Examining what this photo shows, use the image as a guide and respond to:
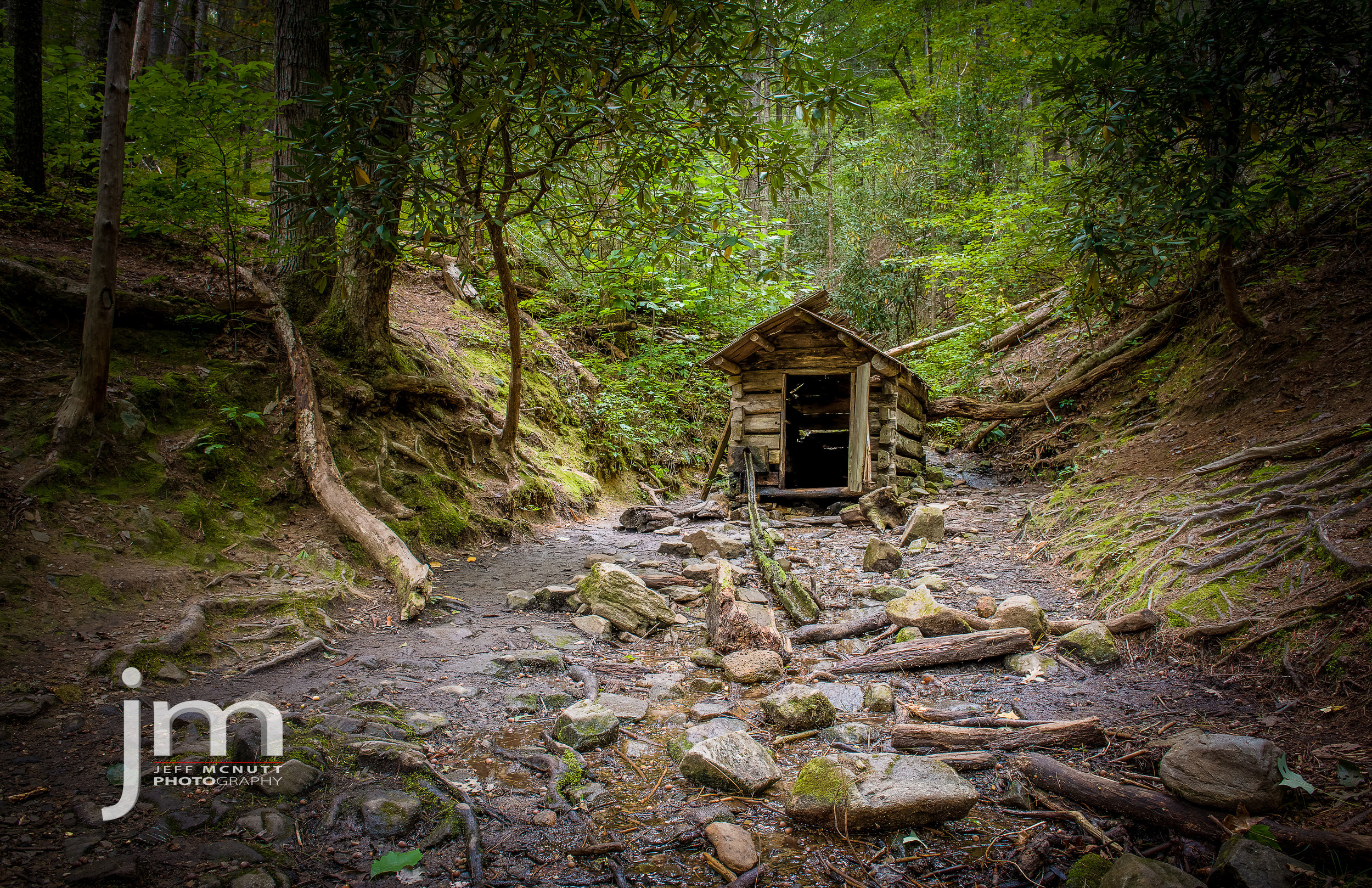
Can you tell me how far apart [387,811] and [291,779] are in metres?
0.38

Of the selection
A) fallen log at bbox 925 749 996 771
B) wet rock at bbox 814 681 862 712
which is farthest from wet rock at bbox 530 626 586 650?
fallen log at bbox 925 749 996 771

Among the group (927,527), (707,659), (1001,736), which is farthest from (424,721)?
(927,527)

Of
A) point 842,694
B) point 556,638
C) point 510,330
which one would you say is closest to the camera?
point 842,694

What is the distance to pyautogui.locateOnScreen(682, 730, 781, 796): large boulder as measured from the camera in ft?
7.58

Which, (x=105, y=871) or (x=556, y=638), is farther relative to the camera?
(x=556, y=638)

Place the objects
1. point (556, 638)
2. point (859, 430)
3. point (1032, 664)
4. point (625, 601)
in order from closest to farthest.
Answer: point (1032, 664) → point (556, 638) → point (625, 601) → point (859, 430)

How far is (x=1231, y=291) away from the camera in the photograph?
5812 mm

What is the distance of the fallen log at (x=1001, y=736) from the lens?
2.49 metres

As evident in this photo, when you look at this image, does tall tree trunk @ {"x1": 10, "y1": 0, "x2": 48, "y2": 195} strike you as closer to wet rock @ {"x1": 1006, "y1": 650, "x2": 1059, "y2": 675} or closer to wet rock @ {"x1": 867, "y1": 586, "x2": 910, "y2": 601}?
wet rock @ {"x1": 867, "y1": 586, "x2": 910, "y2": 601}

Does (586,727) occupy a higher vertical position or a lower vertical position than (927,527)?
lower

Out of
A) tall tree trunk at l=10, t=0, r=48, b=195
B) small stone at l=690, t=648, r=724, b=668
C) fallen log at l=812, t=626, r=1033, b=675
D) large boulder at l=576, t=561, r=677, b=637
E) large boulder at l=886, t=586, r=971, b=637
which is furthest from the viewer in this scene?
tall tree trunk at l=10, t=0, r=48, b=195

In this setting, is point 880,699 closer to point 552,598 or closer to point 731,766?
point 731,766

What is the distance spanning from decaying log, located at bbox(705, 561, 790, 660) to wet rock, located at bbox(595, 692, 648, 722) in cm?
79

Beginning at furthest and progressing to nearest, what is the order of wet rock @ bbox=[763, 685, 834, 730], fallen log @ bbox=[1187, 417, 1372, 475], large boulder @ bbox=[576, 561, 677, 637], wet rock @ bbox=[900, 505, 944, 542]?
wet rock @ bbox=[900, 505, 944, 542], large boulder @ bbox=[576, 561, 677, 637], fallen log @ bbox=[1187, 417, 1372, 475], wet rock @ bbox=[763, 685, 834, 730]
